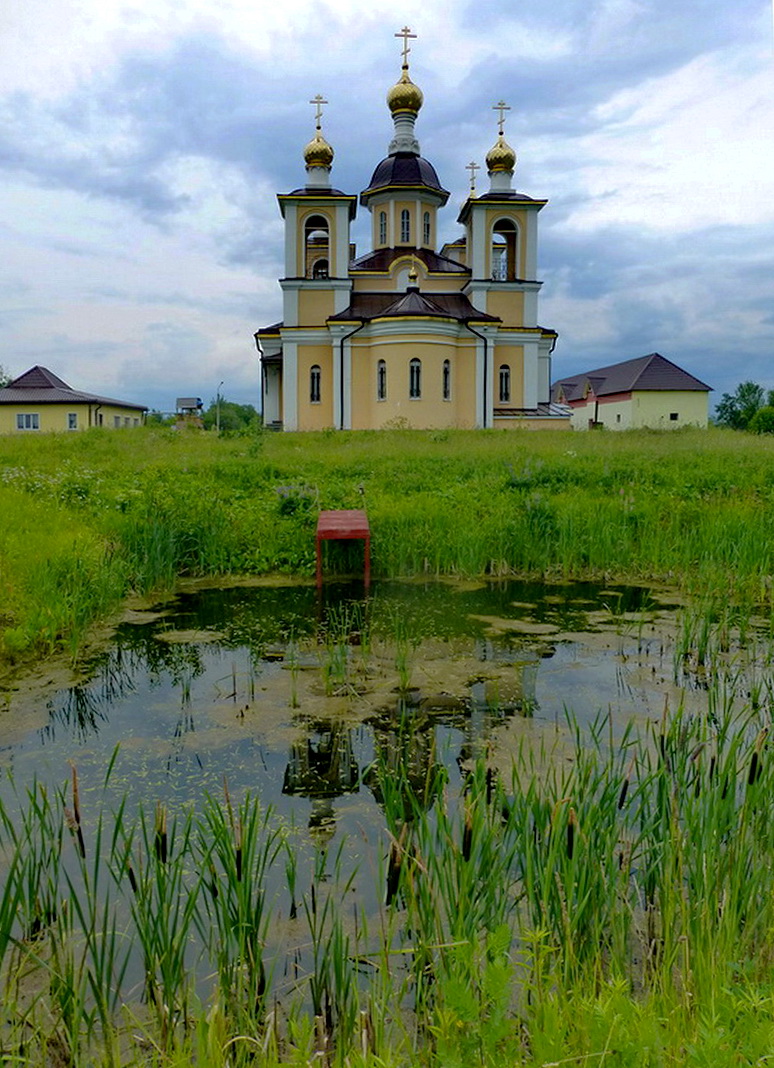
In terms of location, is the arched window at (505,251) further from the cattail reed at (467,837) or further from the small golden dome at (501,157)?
the cattail reed at (467,837)

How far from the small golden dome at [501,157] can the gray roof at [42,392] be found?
22.6 m

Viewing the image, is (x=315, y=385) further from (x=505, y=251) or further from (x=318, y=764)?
(x=318, y=764)

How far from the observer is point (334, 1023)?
2002mm

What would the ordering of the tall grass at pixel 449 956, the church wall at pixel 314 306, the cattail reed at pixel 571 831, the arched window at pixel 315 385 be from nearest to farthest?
the tall grass at pixel 449 956 → the cattail reed at pixel 571 831 → the arched window at pixel 315 385 → the church wall at pixel 314 306

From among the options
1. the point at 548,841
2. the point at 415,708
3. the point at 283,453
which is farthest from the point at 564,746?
the point at 283,453

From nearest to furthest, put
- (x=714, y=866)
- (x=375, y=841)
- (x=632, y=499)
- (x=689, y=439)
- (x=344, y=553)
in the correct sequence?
(x=714, y=866)
(x=375, y=841)
(x=344, y=553)
(x=632, y=499)
(x=689, y=439)

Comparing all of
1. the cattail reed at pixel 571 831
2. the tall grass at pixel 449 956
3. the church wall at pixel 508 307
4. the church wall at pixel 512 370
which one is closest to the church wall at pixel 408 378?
the church wall at pixel 512 370

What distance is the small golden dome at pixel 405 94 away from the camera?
26.9m

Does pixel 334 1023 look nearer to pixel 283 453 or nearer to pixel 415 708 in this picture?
pixel 415 708

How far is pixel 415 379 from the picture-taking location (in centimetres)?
2330

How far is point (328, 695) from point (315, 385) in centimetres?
2184

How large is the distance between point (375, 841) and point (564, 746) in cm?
117

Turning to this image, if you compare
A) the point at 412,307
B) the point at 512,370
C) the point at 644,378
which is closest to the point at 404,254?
the point at 412,307

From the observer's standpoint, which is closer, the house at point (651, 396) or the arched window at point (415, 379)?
the arched window at point (415, 379)
